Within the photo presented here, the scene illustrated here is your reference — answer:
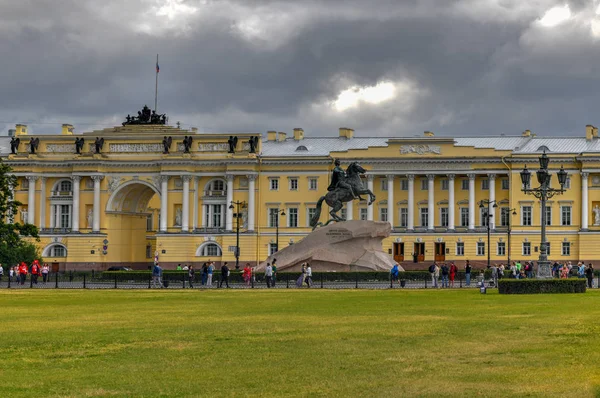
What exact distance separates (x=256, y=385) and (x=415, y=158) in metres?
102

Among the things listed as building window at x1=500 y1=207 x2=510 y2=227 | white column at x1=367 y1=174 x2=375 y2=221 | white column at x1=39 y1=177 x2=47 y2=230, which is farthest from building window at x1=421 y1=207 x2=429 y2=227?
white column at x1=39 y1=177 x2=47 y2=230

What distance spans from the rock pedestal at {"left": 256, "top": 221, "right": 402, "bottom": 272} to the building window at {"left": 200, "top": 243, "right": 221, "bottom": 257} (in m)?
46.0

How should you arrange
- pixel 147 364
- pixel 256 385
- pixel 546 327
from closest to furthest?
pixel 256 385
pixel 147 364
pixel 546 327

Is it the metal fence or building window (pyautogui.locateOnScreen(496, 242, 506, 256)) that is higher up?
building window (pyautogui.locateOnScreen(496, 242, 506, 256))

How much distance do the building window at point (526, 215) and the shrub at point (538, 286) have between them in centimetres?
6832

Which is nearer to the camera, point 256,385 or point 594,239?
point 256,385

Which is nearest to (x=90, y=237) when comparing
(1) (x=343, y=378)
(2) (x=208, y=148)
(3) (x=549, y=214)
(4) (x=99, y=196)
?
(4) (x=99, y=196)

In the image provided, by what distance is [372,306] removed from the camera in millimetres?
40688

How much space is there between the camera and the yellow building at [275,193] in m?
118

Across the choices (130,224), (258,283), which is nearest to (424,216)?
(130,224)

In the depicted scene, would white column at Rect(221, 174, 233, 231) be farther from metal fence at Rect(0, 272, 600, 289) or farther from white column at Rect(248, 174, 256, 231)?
metal fence at Rect(0, 272, 600, 289)

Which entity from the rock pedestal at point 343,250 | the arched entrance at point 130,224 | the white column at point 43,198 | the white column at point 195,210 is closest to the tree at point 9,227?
the rock pedestal at point 343,250

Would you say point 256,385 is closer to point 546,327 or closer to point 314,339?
point 314,339

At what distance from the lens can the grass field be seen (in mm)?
19203
